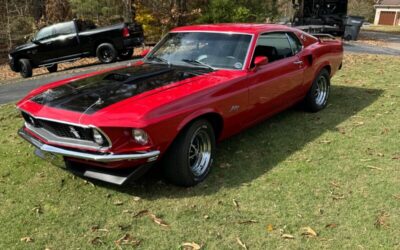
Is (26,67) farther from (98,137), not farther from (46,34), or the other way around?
(98,137)

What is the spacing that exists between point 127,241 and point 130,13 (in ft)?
61.4

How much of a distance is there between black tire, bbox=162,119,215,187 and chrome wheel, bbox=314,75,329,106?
317 cm

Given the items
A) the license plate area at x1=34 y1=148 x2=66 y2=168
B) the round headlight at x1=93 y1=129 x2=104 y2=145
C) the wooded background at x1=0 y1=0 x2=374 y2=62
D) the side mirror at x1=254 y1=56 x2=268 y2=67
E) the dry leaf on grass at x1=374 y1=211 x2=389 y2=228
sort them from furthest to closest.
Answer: the wooded background at x1=0 y1=0 x2=374 y2=62 < the side mirror at x1=254 y1=56 x2=268 y2=67 < the license plate area at x1=34 y1=148 x2=66 y2=168 < the round headlight at x1=93 y1=129 x2=104 y2=145 < the dry leaf on grass at x1=374 y1=211 x2=389 y2=228

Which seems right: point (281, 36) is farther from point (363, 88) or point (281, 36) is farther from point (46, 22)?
point (46, 22)

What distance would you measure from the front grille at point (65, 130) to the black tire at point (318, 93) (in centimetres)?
403

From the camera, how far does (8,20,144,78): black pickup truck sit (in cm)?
1446

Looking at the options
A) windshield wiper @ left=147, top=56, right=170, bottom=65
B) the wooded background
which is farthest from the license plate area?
the wooded background

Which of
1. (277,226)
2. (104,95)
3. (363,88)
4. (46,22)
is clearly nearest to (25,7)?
(46,22)

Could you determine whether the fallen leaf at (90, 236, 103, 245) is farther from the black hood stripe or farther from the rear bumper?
the rear bumper

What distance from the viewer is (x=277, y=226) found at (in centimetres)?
357

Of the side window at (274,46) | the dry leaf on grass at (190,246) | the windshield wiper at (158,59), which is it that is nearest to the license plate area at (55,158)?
the dry leaf on grass at (190,246)

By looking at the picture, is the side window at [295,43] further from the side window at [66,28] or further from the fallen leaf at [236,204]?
the side window at [66,28]

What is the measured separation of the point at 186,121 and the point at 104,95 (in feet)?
2.86

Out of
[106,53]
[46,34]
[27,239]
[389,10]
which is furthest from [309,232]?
[389,10]
